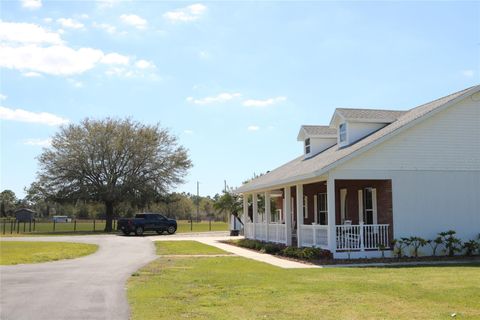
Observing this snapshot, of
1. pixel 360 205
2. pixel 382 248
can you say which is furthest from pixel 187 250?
pixel 382 248

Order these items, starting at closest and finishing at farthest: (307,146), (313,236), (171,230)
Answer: (313,236)
(307,146)
(171,230)

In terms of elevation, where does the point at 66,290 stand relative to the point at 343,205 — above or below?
below

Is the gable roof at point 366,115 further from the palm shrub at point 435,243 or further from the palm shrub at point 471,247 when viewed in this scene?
the palm shrub at point 471,247

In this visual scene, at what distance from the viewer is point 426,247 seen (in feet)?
63.9

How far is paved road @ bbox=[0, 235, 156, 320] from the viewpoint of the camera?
30.1 feet

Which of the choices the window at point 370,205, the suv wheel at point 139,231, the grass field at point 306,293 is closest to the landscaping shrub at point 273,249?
the window at point 370,205

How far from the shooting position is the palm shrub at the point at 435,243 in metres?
19.2

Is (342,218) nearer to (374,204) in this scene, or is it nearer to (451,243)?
(374,204)

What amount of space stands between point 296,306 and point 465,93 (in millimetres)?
13456

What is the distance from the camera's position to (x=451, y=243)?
19.2 metres

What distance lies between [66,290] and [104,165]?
41.5 meters

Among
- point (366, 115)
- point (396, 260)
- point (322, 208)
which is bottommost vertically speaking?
point (396, 260)

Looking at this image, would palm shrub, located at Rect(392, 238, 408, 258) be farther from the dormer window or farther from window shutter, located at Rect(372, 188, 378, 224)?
the dormer window

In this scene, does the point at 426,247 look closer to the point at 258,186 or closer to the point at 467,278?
the point at 467,278
